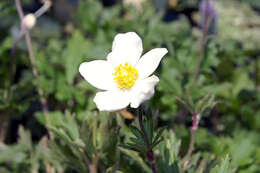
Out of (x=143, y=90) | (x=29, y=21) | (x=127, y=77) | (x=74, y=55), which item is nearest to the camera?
(x=143, y=90)

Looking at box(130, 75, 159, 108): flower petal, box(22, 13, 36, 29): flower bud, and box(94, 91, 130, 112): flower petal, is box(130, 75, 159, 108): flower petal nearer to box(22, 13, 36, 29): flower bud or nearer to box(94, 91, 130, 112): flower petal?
box(94, 91, 130, 112): flower petal

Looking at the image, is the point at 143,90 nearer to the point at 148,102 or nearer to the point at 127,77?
the point at 127,77

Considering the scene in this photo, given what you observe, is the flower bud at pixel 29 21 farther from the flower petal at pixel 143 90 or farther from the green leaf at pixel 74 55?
the flower petal at pixel 143 90

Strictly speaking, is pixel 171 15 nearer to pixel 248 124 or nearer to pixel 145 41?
pixel 145 41

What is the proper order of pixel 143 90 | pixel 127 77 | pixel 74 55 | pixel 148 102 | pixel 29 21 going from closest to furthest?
pixel 143 90
pixel 127 77
pixel 29 21
pixel 148 102
pixel 74 55

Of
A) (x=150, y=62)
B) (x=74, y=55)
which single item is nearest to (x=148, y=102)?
(x=74, y=55)

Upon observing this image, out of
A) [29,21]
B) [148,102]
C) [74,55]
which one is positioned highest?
[29,21]
